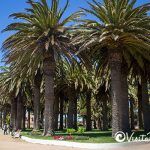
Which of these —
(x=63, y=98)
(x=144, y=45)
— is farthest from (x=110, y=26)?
(x=63, y=98)

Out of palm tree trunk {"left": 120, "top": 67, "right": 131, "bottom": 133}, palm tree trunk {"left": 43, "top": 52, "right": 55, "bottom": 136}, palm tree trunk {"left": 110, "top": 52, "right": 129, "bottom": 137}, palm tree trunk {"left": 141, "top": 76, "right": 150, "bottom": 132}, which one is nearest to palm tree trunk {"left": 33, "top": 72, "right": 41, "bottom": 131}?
palm tree trunk {"left": 43, "top": 52, "right": 55, "bottom": 136}

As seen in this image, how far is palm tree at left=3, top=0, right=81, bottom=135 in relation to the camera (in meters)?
29.7

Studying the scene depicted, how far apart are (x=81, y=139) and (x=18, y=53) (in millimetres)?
9626

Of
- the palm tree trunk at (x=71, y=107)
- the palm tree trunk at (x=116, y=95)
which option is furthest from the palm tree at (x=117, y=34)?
the palm tree trunk at (x=71, y=107)

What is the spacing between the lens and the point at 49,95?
101 ft

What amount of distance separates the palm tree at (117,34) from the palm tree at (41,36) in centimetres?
263

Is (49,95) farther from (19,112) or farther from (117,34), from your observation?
(19,112)

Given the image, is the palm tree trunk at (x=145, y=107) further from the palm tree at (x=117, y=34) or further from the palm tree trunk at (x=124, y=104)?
the palm tree at (x=117, y=34)

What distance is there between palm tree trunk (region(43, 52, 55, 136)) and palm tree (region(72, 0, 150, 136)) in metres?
4.91

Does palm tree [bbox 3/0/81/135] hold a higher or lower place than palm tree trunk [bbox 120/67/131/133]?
higher

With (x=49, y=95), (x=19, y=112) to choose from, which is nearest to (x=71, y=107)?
(x=19, y=112)

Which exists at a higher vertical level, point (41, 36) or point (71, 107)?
point (41, 36)

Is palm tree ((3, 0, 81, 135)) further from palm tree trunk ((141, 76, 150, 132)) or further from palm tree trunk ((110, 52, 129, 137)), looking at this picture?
palm tree trunk ((141, 76, 150, 132))

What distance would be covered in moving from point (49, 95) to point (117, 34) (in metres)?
8.85
